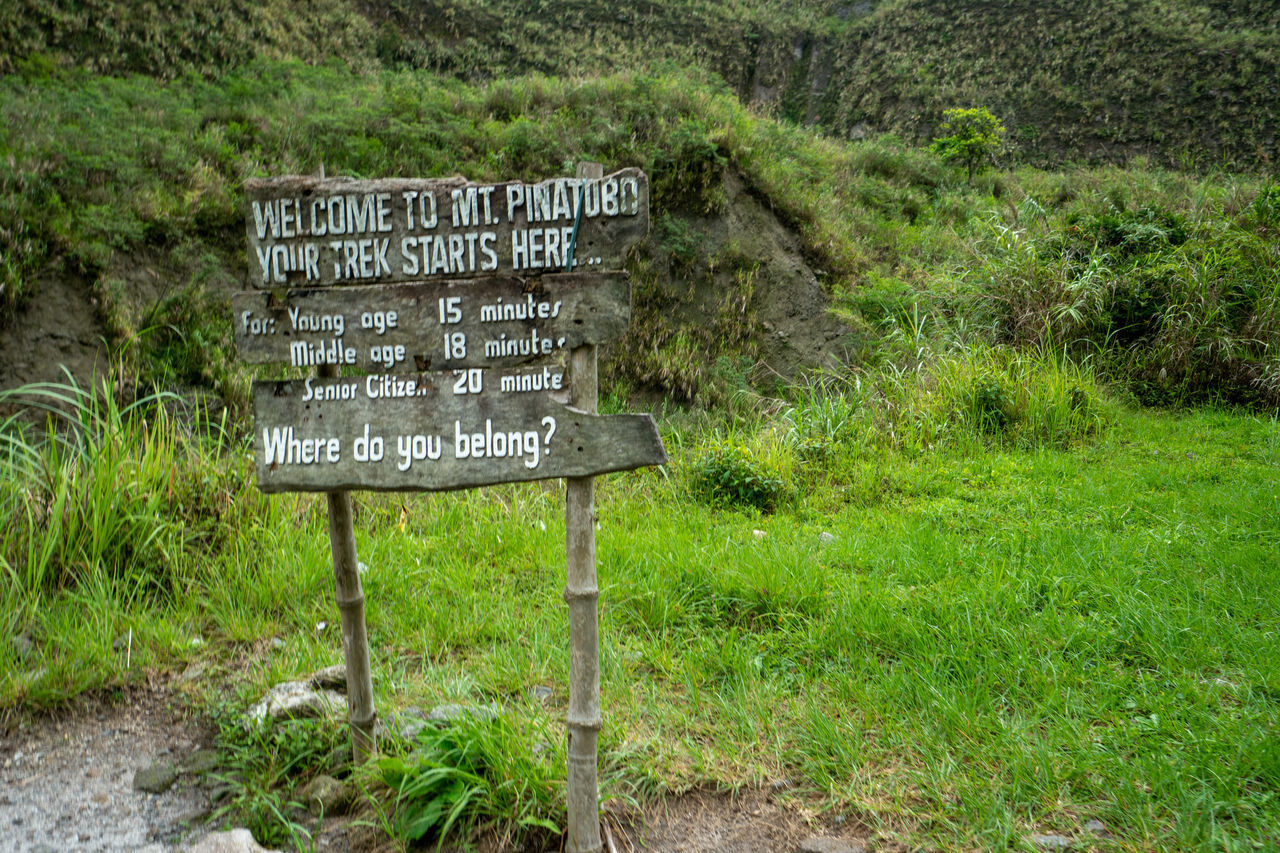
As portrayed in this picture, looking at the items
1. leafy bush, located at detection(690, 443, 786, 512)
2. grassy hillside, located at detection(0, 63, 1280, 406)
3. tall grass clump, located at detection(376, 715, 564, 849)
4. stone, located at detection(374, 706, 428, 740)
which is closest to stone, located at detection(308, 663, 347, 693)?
stone, located at detection(374, 706, 428, 740)

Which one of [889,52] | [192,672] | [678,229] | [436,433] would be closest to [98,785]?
[192,672]

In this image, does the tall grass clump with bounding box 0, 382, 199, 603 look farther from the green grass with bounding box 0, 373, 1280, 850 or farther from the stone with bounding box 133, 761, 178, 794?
the stone with bounding box 133, 761, 178, 794

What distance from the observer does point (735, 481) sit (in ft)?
18.3

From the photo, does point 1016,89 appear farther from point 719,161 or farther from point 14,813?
point 14,813

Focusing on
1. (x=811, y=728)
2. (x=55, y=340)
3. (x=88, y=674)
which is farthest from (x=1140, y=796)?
(x=55, y=340)

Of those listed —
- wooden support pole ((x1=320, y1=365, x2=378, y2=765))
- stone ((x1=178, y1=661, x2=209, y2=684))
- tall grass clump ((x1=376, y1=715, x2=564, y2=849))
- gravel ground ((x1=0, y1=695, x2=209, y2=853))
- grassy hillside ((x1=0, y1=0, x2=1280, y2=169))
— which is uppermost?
grassy hillside ((x1=0, y1=0, x2=1280, y2=169))

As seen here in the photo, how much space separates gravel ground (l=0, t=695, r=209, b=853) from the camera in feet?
9.18

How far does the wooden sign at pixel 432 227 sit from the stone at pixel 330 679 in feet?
5.91

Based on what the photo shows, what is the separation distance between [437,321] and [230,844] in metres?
1.81

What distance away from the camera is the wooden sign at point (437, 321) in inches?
97.9

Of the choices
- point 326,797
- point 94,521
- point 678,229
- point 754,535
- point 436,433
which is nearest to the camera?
point 436,433

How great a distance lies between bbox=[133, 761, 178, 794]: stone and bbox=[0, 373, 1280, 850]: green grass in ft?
1.30

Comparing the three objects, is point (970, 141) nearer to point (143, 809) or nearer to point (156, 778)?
point (156, 778)

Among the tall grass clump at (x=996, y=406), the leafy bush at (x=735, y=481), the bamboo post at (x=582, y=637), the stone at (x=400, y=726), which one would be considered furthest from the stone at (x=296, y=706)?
the tall grass clump at (x=996, y=406)
